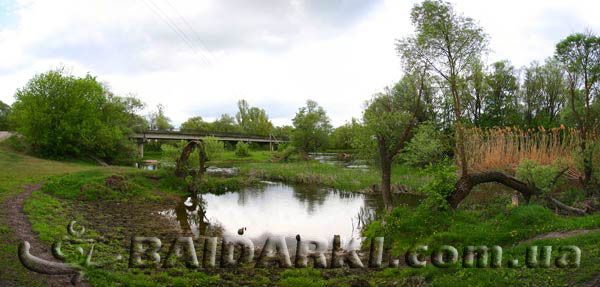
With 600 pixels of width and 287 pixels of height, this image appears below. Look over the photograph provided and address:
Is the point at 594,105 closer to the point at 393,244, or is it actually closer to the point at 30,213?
the point at 393,244

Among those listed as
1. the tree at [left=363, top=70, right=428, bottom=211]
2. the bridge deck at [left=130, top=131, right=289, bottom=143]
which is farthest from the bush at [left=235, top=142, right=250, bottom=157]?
the tree at [left=363, top=70, right=428, bottom=211]

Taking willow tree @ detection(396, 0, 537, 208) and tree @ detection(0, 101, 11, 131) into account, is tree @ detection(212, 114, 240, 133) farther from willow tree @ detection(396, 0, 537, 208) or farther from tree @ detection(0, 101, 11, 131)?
willow tree @ detection(396, 0, 537, 208)

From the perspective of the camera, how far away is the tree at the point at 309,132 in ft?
190

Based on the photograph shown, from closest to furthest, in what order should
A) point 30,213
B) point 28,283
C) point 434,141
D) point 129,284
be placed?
1. point 28,283
2. point 129,284
3. point 30,213
4. point 434,141

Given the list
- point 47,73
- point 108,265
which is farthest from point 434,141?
point 47,73

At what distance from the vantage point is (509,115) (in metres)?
36.8

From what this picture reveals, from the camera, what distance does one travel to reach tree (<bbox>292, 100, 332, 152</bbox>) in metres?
57.9

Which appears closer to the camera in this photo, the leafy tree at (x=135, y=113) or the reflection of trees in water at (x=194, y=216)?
the reflection of trees in water at (x=194, y=216)

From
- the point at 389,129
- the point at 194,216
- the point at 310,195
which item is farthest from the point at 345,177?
the point at 194,216

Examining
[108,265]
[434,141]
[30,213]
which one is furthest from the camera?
[434,141]

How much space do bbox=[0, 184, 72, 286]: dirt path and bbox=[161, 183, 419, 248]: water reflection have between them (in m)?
5.39

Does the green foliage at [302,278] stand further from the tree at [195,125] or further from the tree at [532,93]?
the tree at [195,125]

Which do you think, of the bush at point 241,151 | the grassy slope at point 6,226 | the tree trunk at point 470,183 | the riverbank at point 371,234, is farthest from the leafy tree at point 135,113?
the tree trunk at point 470,183

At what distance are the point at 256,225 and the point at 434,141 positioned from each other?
13750mm
